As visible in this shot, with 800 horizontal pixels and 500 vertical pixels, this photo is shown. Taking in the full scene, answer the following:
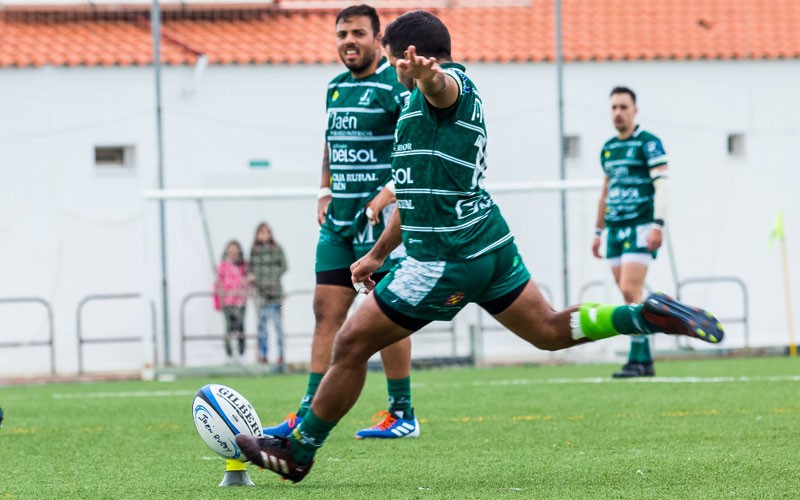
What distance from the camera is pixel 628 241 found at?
1161 cm

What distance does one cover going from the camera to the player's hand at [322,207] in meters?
7.73

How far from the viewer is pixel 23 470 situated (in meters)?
6.43

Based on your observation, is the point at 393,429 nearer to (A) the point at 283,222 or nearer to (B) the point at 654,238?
(B) the point at 654,238

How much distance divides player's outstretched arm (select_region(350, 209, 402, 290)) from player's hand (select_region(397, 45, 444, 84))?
82cm

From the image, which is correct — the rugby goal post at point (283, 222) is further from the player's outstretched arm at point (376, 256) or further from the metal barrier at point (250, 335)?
the player's outstretched arm at point (376, 256)

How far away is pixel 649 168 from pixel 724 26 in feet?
34.4

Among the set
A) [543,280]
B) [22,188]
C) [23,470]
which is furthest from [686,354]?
[23,470]

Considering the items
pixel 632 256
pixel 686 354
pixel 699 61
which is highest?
pixel 699 61

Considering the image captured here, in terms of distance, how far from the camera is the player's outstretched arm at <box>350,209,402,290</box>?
574 cm

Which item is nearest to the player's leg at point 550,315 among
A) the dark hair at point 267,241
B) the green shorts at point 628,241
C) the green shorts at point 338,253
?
the green shorts at point 338,253

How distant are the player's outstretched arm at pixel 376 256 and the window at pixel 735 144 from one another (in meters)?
14.8

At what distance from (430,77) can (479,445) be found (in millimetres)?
2651

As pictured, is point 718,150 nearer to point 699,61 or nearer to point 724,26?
point 699,61

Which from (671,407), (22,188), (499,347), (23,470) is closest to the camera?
(23,470)
